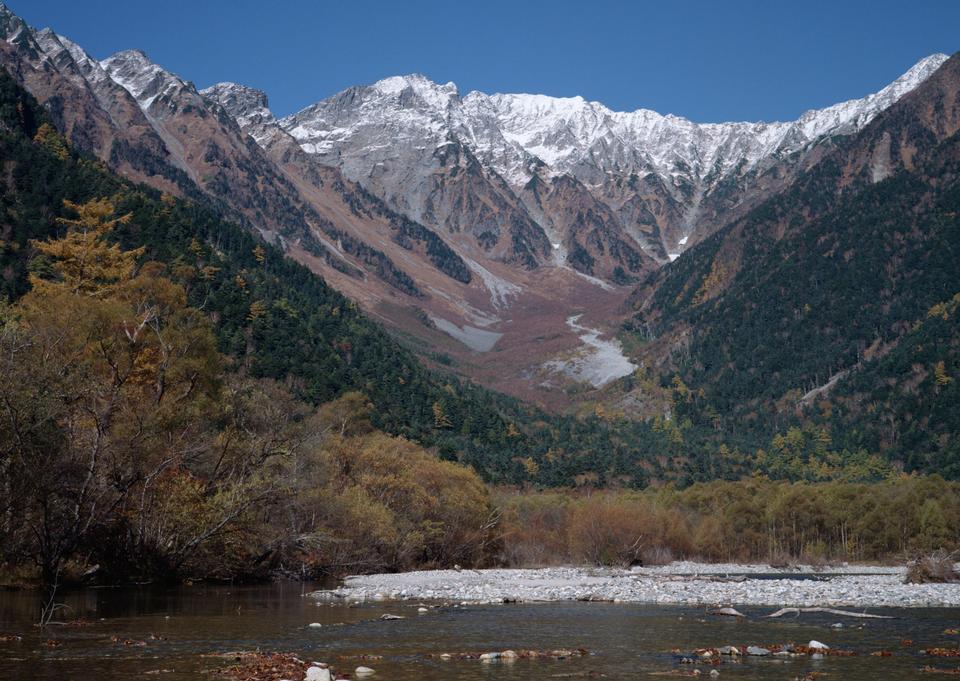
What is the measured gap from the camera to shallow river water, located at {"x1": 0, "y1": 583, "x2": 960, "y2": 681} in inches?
923

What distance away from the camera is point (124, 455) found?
40062mm

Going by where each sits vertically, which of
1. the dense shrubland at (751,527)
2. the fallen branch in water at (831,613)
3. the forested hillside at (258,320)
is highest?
the forested hillside at (258,320)

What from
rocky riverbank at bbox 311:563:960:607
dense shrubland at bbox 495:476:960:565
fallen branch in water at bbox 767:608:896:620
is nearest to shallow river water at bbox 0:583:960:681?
fallen branch in water at bbox 767:608:896:620

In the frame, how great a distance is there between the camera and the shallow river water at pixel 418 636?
23.5 meters

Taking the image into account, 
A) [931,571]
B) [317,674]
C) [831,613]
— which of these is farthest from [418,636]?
[931,571]

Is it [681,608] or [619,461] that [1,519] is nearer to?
[681,608]

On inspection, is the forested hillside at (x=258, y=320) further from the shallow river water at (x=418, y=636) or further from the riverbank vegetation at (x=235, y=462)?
the shallow river water at (x=418, y=636)

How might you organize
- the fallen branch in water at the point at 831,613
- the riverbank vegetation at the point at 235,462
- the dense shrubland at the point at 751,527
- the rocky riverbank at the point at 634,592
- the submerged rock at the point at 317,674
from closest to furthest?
the submerged rock at the point at 317,674
the fallen branch in water at the point at 831,613
the riverbank vegetation at the point at 235,462
the rocky riverbank at the point at 634,592
the dense shrubland at the point at 751,527

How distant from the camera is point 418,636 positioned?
102 ft

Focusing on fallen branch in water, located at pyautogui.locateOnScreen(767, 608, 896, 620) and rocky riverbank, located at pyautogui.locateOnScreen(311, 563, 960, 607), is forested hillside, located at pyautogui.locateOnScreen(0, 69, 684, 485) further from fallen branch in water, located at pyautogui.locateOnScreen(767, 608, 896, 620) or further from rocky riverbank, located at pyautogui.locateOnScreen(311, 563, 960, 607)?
fallen branch in water, located at pyautogui.locateOnScreen(767, 608, 896, 620)

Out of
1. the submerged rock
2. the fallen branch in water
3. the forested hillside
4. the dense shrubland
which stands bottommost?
the fallen branch in water

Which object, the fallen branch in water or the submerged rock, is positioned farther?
the fallen branch in water

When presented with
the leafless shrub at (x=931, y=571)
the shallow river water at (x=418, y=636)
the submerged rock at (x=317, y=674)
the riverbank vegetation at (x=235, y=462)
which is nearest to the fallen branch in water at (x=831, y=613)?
the shallow river water at (x=418, y=636)

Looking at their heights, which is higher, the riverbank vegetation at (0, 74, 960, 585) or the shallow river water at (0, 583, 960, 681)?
the riverbank vegetation at (0, 74, 960, 585)
